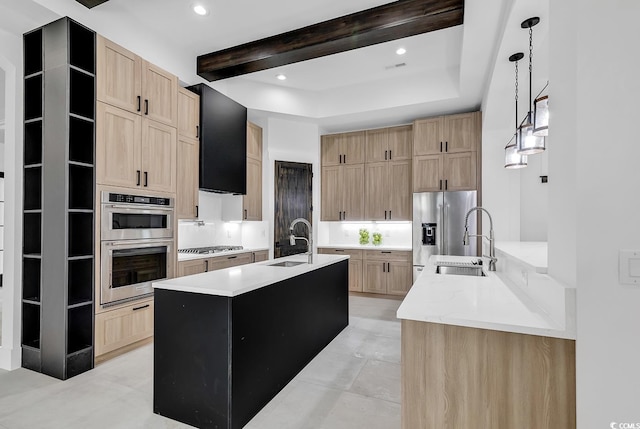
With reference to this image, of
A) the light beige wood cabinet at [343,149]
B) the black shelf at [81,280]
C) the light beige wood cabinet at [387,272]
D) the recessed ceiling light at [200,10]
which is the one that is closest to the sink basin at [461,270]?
the light beige wood cabinet at [387,272]

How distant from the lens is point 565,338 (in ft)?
4.17

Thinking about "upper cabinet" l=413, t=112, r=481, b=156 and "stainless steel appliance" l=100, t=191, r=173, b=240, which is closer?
"stainless steel appliance" l=100, t=191, r=173, b=240

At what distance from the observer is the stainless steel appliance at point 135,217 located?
2928 millimetres

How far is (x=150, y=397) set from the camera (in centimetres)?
233

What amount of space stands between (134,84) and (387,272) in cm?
434

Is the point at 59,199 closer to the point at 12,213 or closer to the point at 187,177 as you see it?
the point at 12,213

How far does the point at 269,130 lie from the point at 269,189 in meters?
1.00

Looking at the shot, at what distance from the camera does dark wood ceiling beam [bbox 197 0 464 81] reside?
2960mm

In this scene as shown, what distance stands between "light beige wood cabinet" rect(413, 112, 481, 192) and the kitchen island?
354 cm

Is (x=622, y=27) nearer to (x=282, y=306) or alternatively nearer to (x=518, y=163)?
(x=518, y=163)

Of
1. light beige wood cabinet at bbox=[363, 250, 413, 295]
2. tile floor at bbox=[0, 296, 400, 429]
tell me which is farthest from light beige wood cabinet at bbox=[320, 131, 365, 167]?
tile floor at bbox=[0, 296, 400, 429]

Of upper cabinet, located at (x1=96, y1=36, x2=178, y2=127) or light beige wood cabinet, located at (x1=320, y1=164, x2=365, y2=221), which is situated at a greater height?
upper cabinet, located at (x1=96, y1=36, x2=178, y2=127)

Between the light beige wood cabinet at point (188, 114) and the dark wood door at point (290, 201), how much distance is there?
1.73 m

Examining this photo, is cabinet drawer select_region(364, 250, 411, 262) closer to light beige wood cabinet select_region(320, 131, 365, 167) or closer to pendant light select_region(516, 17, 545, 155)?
light beige wood cabinet select_region(320, 131, 365, 167)
